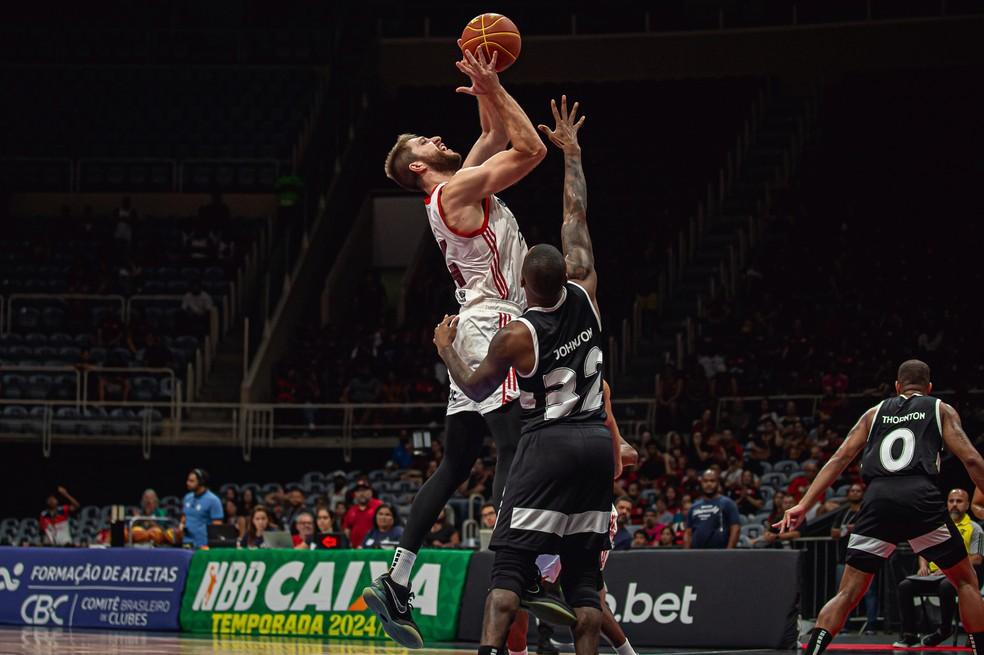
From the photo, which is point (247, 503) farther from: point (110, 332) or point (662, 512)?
point (110, 332)

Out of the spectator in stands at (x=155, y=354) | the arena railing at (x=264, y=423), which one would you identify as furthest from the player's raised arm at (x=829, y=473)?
the spectator in stands at (x=155, y=354)

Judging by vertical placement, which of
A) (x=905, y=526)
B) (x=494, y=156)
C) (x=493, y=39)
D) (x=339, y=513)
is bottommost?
(x=339, y=513)

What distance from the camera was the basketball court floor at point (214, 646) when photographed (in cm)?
1173

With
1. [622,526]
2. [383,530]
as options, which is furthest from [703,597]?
[383,530]

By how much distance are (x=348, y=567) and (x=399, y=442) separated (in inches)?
408

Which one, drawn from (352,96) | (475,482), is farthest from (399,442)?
(352,96)

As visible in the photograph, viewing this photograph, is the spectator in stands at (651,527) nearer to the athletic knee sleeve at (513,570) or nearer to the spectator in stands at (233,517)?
the spectator in stands at (233,517)

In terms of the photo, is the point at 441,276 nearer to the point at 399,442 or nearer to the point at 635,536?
the point at 399,442

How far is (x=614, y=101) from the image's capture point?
108 ft

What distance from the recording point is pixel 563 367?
6941 mm

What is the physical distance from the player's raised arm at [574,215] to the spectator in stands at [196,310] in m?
21.0

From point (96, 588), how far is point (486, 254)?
1001cm

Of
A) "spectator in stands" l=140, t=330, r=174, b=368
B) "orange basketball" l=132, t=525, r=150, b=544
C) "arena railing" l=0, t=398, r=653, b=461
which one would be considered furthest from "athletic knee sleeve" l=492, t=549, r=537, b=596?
"spectator in stands" l=140, t=330, r=174, b=368

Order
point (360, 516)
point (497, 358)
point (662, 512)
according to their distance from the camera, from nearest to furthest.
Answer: point (497, 358)
point (360, 516)
point (662, 512)
